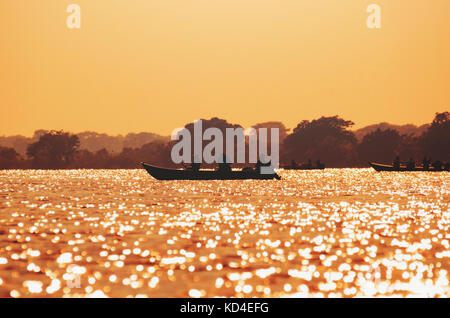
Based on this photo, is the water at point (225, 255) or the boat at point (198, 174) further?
the boat at point (198, 174)

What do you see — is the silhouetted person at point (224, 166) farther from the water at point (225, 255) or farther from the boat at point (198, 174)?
the water at point (225, 255)

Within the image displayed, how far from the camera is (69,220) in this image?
4134 centimetres

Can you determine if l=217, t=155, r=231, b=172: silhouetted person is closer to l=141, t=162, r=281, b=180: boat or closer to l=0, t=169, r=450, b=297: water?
l=141, t=162, r=281, b=180: boat

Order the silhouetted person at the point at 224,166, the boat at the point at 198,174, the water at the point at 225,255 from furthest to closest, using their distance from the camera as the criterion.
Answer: the silhouetted person at the point at 224,166 < the boat at the point at 198,174 < the water at the point at 225,255

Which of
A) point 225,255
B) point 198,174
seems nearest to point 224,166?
point 198,174

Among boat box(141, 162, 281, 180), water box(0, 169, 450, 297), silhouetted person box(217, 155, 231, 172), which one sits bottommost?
water box(0, 169, 450, 297)

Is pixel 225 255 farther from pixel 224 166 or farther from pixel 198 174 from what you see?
pixel 224 166

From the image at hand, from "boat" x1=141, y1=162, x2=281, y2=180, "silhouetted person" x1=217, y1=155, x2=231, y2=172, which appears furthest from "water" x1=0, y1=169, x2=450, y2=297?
"silhouetted person" x1=217, y1=155, x2=231, y2=172

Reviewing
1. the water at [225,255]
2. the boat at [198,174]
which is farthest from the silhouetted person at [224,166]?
the water at [225,255]

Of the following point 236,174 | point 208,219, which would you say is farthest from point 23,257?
point 236,174

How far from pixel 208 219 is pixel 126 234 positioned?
945cm

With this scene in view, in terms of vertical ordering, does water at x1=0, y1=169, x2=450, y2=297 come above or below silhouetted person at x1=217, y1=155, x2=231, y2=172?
below

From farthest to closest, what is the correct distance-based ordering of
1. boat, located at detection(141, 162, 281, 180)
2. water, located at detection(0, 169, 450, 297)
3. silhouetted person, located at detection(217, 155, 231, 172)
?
silhouetted person, located at detection(217, 155, 231, 172) → boat, located at detection(141, 162, 281, 180) → water, located at detection(0, 169, 450, 297)
